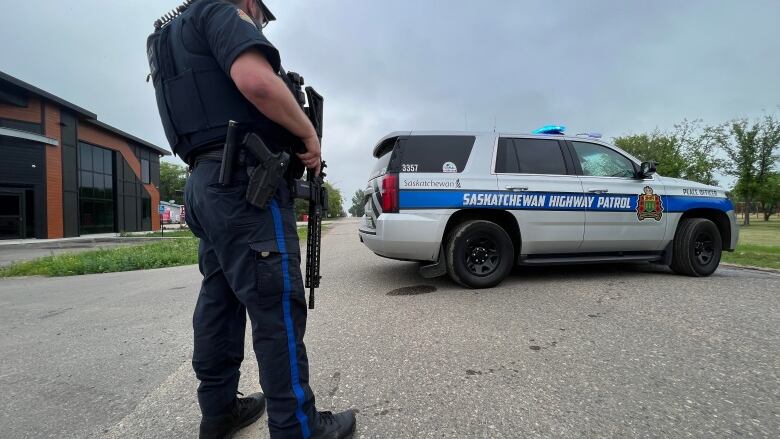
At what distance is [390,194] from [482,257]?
1363 mm

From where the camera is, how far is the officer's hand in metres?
1.54

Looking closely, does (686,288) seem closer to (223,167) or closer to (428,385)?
(428,385)

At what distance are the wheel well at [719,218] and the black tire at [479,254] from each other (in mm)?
2912

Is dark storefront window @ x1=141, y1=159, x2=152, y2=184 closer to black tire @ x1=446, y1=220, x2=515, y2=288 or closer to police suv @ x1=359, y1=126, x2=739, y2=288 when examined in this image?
police suv @ x1=359, y1=126, x2=739, y2=288

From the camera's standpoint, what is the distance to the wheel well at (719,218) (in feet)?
16.9

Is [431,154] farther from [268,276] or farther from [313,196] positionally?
[268,276]

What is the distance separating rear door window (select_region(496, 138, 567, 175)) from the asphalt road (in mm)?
1470

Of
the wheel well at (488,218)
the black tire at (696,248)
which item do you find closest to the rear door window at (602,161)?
the black tire at (696,248)

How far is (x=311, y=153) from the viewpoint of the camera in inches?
62.5

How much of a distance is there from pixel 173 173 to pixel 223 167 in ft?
270

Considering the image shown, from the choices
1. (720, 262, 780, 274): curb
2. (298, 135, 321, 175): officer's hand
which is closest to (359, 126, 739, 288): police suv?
(720, 262, 780, 274): curb

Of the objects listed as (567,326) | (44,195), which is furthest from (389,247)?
(44,195)

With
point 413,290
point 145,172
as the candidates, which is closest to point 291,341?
point 413,290

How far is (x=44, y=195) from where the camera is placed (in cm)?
1897
